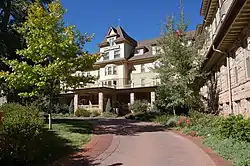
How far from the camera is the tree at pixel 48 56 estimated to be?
13.1 meters

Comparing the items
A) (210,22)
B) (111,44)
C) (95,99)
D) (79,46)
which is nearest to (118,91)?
(95,99)

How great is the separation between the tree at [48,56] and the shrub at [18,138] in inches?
213

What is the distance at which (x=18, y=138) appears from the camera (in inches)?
293

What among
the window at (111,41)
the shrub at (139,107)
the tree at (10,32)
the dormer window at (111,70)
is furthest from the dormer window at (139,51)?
the tree at (10,32)

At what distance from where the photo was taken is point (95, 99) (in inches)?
1674

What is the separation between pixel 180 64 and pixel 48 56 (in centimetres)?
904

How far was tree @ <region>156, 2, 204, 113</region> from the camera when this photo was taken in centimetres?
1819

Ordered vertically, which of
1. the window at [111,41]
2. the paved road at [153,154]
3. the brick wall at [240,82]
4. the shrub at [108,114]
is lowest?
the paved road at [153,154]

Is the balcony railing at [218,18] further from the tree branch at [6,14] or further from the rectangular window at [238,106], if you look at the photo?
the tree branch at [6,14]

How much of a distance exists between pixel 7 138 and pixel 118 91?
32939 millimetres

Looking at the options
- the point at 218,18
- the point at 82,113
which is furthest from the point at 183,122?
the point at 82,113

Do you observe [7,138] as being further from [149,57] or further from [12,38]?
[149,57]

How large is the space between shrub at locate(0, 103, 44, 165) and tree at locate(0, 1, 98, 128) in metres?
5.40

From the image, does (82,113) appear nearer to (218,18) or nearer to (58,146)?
(218,18)
